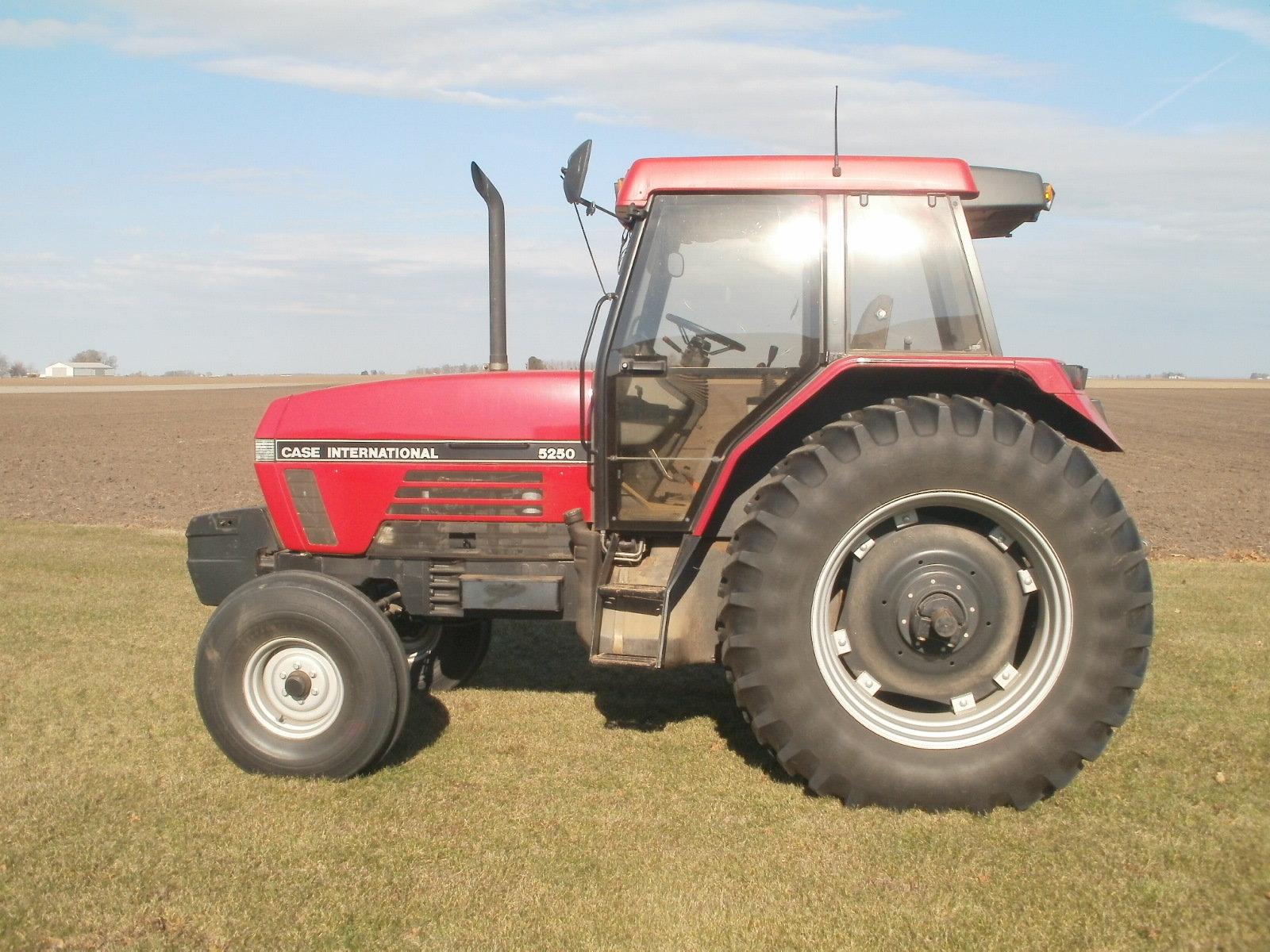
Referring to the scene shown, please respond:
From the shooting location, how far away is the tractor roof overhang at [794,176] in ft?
13.0

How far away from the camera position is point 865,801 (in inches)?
149

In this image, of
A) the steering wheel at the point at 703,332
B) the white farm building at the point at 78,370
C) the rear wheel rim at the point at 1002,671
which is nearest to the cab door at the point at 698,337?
the steering wheel at the point at 703,332

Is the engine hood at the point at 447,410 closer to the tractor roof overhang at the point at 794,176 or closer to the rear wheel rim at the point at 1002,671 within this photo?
the tractor roof overhang at the point at 794,176

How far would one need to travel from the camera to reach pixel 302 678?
14.1ft

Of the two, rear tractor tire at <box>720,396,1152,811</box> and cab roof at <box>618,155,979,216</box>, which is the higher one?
cab roof at <box>618,155,979,216</box>

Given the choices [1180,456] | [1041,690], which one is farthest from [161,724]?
[1180,456]

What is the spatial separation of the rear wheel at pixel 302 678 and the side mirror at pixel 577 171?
1.75 meters

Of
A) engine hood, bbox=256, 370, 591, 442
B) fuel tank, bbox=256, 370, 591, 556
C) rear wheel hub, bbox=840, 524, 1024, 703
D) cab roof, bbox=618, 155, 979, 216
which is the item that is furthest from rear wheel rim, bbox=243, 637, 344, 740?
cab roof, bbox=618, 155, 979, 216

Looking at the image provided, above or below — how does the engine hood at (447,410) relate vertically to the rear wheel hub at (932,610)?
above

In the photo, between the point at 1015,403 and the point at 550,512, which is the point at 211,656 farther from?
the point at 1015,403

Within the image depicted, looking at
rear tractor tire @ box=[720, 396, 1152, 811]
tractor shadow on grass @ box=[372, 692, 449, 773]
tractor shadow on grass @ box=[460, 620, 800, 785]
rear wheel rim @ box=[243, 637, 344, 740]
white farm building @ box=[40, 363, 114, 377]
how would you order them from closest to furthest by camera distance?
rear tractor tire @ box=[720, 396, 1152, 811] < rear wheel rim @ box=[243, 637, 344, 740] < tractor shadow on grass @ box=[372, 692, 449, 773] < tractor shadow on grass @ box=[460, 620, 800, 785] < white farm building @ box=[40, 363, 114, 377]

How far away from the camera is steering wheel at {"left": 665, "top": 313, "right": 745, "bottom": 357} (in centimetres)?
410

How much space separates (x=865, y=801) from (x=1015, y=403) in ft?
5.09

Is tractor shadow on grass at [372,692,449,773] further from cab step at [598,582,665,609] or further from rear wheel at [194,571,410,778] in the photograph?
cab step at [598,582,665,609]
